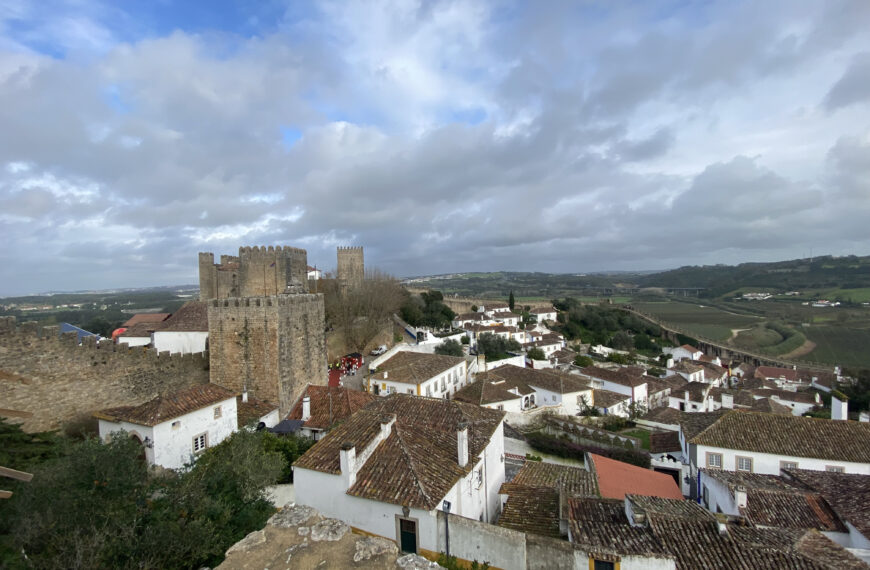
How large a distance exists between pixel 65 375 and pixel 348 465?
9276 millimetres

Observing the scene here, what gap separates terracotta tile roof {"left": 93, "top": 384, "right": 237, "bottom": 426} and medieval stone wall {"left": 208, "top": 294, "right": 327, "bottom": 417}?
7.38 ft

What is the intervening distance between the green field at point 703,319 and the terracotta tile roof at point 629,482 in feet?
205

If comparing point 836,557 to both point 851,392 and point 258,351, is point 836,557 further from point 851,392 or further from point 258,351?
point 851,392

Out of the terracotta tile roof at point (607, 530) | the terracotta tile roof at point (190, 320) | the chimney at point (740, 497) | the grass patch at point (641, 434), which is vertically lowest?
the grass patch at point (641, 434)

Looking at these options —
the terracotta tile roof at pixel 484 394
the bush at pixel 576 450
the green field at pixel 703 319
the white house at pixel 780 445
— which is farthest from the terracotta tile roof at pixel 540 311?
the white house at pixel 780 445

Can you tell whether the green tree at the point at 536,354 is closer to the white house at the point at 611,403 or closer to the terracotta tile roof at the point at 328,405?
the white house at the point at 611,403


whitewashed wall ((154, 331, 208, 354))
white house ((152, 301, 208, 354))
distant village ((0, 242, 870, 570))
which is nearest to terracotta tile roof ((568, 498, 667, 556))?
distant village ((0, 242, 870, 570))

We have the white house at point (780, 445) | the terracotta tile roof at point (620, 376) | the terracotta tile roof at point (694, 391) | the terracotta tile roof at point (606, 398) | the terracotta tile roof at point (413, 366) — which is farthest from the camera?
the terracotta tile roof at point (620, 376)

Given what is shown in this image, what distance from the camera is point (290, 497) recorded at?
33.3 ft

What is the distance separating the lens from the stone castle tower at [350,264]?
40281 millimetres

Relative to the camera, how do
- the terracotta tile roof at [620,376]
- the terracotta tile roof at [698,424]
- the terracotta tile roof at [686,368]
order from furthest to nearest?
the terracotta tile roof at [686,368], the terracotta tile roof at [620,376], the terracotta tile roof at [698,424]

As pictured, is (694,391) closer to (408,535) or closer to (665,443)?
(665,443)

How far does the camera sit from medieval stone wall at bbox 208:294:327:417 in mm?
15109

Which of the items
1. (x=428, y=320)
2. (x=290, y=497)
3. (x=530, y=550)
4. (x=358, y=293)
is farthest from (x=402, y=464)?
(x=428, y=320)
